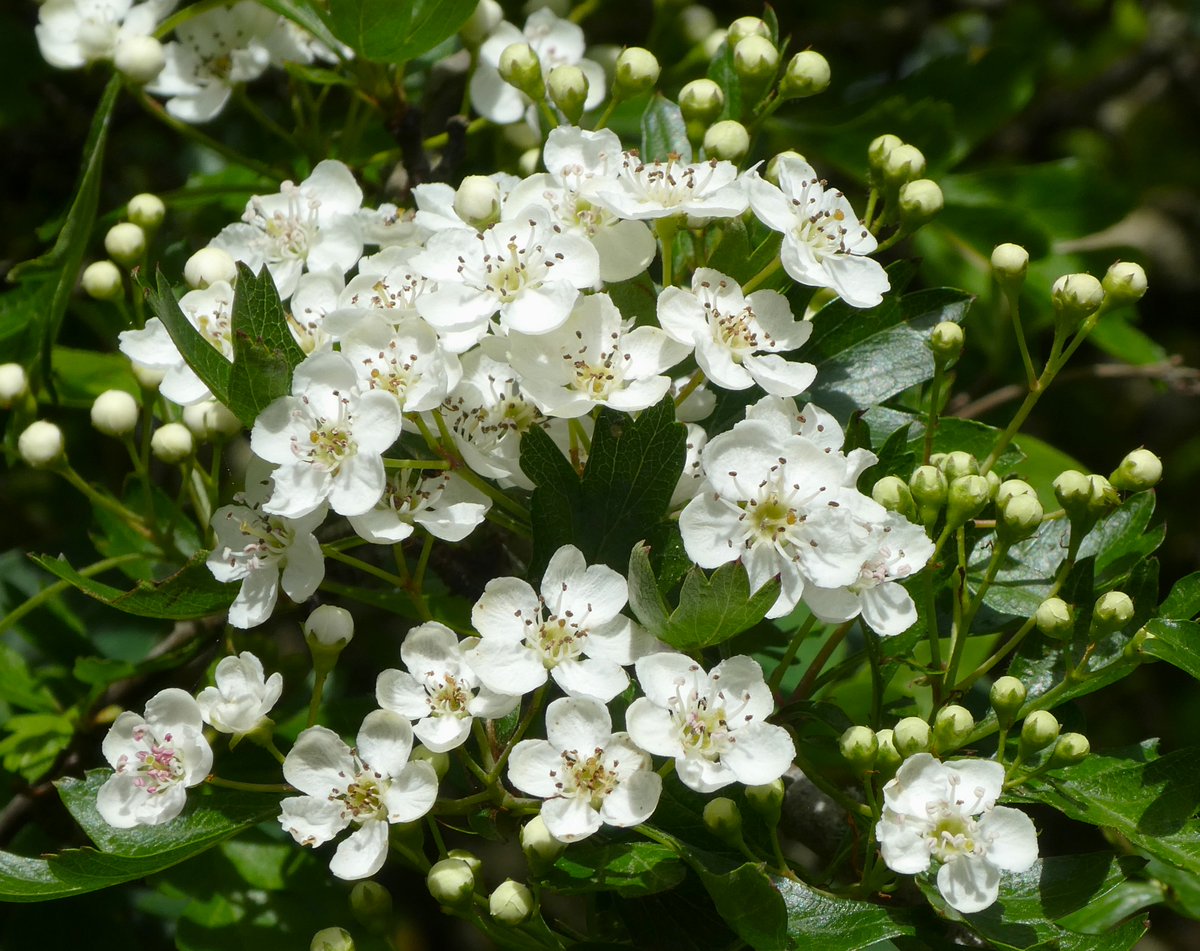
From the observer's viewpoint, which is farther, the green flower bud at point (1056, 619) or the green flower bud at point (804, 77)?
the green flower bud at point (804, 77)

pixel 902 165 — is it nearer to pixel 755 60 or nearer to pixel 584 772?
pixel 755 60

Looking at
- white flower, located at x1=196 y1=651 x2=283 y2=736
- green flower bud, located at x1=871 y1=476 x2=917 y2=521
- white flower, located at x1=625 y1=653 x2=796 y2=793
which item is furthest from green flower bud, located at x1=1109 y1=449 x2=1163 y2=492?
white flower, located at x1=196 y1=651 x2=283 y2=736

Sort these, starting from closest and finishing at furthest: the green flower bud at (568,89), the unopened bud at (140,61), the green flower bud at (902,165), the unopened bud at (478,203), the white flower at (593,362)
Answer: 1. the white flower at (593,362)
2. the unopened bud at (478,203)
3. the green flower bud at (902,165)
4. the green flower bud at (568,89)
5. the unopened bud at (140,61)

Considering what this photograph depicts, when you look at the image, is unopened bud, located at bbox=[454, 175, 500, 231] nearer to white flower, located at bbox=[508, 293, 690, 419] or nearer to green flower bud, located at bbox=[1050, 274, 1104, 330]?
white flower, located at bbox=[508, 293, 690, 419]

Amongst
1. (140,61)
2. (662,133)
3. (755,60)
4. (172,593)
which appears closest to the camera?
(172,593)

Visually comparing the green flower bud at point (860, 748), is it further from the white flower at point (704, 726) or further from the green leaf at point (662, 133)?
the green leaf at point (662, 133)

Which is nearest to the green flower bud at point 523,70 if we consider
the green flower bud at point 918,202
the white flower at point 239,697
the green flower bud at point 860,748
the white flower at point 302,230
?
the white flower at point 302,230

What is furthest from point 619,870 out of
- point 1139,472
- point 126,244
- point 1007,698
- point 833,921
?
point 126,244

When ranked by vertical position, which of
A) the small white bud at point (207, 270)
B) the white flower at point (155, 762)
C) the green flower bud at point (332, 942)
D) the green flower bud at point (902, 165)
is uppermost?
the green flower bud at point (902, 165)
